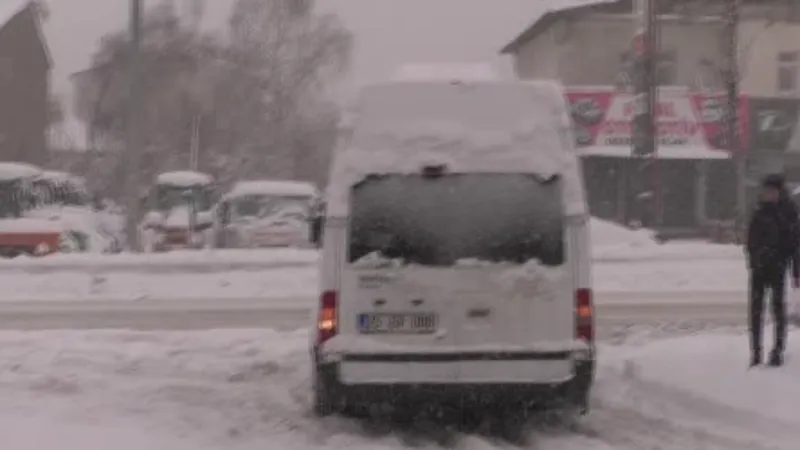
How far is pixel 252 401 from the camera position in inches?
360

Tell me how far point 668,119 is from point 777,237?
27011 mm

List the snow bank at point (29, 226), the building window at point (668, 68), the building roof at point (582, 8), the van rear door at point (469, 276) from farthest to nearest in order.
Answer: the building roof at point (582, 8), the building window at point (668, 68), the snow bank at point (29, 226), the van rear door at point (469, 276)

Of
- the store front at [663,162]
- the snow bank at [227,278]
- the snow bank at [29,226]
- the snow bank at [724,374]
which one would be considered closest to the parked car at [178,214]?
the snow bank at [29,226]

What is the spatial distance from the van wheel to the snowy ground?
128mm

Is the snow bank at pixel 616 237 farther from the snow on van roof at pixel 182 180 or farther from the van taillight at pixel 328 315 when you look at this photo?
the van taillight at pixel 328 315

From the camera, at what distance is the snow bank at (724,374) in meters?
8.59

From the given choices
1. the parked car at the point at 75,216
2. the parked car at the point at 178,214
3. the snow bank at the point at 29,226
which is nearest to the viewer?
the snow bank at the point at 29,226

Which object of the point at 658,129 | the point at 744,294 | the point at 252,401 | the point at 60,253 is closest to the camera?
the point at 252,401

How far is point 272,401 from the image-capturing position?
30.0 ft

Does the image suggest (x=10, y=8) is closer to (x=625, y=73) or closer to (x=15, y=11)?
(x=15, y=11)

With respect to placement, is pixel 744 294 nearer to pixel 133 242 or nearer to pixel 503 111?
pixel 503 111

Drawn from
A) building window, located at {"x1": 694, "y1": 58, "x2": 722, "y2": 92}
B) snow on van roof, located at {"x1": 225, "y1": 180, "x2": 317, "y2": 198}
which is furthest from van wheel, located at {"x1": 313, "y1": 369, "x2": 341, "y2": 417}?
building window, located at {"x1": 694, "y1": 58, "x2": 722, "y2": 92}

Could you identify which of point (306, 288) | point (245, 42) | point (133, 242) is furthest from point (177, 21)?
point (306, 288)

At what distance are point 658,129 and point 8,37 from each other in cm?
3099
